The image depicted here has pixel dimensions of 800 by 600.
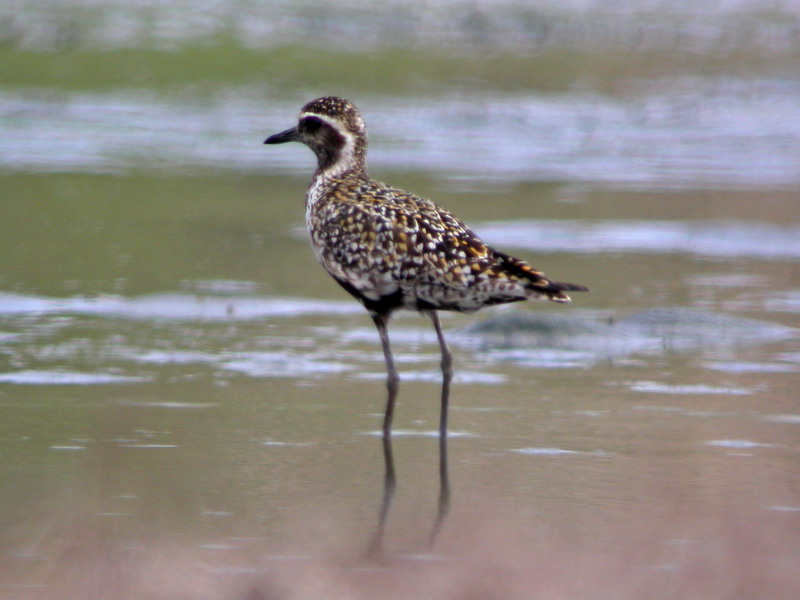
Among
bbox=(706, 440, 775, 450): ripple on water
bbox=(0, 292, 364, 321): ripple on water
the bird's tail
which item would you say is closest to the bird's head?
the bird's tail

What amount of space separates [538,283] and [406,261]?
0.60m

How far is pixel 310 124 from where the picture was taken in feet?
24.4

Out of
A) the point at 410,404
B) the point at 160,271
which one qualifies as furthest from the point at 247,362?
the point at 160,271

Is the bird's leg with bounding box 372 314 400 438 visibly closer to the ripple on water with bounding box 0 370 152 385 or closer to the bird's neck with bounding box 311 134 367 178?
the bird's neck with bounding box 311 134 367 178

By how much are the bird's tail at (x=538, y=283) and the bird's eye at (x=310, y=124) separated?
4.96ft

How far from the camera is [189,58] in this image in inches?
960

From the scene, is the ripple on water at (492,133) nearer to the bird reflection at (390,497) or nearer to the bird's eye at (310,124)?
the bird's eye at (310,124)

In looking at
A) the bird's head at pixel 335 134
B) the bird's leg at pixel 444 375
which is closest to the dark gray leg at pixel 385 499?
the bird's leg at pixel 444 375

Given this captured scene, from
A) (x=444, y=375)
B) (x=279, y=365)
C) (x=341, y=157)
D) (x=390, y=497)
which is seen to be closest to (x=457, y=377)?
(x=444, y=375)

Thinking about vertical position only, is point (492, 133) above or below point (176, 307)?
above

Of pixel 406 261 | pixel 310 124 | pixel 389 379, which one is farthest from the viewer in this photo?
pixel 310 124

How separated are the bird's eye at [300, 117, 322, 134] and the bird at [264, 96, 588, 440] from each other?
1.25ft

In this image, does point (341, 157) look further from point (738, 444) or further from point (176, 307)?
point (738, 444)

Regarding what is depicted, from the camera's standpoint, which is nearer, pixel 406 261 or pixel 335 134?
pixel 406 261
